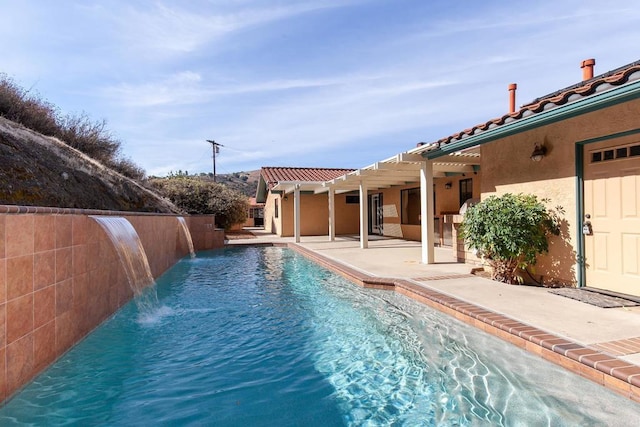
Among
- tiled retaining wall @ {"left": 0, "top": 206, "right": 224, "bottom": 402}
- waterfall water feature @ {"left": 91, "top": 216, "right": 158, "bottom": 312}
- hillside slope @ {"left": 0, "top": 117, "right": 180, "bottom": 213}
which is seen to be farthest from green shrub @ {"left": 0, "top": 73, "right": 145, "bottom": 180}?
tiled retaining wall @ {"left": 0, "top": 206, "right": 224, "bottom": 402}

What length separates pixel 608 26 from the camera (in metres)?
8.68

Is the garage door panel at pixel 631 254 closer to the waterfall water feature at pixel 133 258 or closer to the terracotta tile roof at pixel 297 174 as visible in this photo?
the waterfall water feature at pixel 133 258

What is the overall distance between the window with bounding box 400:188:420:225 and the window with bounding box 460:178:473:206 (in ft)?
10.0

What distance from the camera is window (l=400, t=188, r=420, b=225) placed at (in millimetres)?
16250

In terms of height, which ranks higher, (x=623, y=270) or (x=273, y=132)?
(x=273, y=132)

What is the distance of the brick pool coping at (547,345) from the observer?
2.88 meters

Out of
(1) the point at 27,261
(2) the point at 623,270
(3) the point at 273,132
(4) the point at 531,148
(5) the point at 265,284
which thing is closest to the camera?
(1) the point at 27,261

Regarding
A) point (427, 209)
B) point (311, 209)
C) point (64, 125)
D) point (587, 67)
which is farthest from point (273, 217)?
point (587, 67)

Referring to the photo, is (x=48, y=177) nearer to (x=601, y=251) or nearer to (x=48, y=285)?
(x=48, y=285)

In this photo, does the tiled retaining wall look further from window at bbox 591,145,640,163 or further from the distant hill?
the distant hill

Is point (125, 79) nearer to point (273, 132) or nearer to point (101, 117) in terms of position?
point (101, 117)

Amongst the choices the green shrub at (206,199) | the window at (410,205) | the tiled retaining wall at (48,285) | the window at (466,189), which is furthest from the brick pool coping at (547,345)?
the green shrub at (206,199)

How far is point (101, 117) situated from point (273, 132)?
987 cm

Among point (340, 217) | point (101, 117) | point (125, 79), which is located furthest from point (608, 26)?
point (101, 117)
